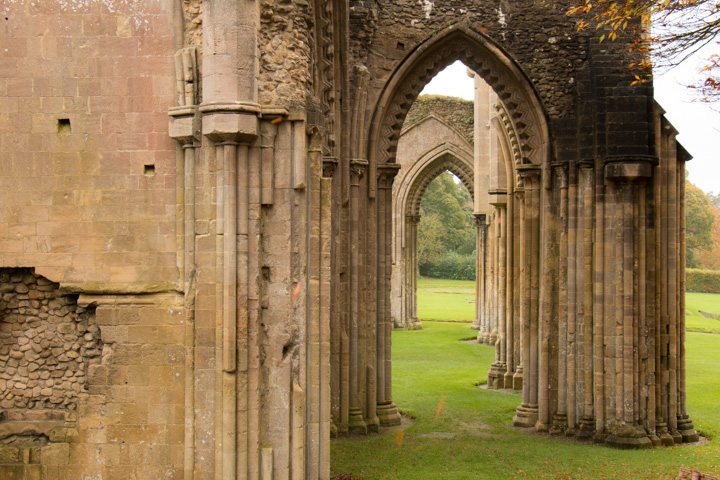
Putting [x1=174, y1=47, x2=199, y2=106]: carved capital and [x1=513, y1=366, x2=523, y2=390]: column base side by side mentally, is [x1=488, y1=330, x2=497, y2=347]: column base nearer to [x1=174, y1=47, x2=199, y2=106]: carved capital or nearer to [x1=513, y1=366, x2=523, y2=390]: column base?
[x1=513, y1=366, x2=523, y2=390]: column base

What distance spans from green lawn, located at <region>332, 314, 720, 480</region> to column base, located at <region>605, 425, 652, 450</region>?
16 cm

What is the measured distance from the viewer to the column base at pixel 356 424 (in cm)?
1090

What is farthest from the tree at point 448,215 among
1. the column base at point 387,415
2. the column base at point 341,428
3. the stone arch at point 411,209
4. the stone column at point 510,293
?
the column base at point 341,428

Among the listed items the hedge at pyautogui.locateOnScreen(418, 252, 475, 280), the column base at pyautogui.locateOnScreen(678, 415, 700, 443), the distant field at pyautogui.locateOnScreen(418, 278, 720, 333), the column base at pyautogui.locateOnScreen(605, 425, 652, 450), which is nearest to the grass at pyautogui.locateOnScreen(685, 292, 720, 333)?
the distant field at pyautogui.locateOnScreen(418, 278, 720, 333)

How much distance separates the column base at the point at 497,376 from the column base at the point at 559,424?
385 centimetres

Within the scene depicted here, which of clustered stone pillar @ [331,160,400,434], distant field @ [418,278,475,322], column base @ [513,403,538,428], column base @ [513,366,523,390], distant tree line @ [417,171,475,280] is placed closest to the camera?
clustered stone pillar @ [331,160,400,434]

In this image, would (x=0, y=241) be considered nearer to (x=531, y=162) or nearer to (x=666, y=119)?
(x=531, y=162)

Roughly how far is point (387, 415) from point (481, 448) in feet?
5.96

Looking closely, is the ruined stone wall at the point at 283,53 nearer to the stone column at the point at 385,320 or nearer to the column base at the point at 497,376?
the stone column at the point at 385,320

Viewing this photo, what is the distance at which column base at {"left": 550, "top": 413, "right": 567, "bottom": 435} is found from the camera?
428 inches

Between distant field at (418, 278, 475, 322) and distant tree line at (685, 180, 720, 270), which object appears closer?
distant field at (418, 278, 475, 322)

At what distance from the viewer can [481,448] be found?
10.1m

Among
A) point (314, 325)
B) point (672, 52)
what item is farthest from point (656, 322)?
point (314, 325)

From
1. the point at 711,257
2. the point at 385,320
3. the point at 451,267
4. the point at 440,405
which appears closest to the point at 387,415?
the point at 385,320
